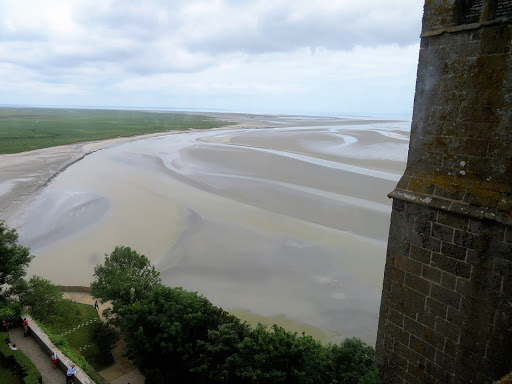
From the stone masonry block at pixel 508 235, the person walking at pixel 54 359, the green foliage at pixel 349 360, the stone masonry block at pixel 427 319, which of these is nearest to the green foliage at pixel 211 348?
the green foliage at pixel 349 360

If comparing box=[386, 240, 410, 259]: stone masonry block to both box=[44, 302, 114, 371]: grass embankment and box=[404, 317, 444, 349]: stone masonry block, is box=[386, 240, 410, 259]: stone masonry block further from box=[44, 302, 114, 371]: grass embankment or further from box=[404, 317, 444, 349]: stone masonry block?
box=[44, 302, 114, 371]: grass embankment

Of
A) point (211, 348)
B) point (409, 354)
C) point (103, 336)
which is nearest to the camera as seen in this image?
point (409, 354)

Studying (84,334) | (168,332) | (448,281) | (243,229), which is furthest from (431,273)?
(243,229)

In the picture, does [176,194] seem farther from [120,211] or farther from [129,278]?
[129,278]

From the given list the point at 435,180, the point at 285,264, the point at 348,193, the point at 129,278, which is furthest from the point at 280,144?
the point at 435,180

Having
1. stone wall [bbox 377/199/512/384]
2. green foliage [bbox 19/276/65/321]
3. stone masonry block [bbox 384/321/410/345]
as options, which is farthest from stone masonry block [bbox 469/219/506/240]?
green foliage [bbox 19/276/65/321]

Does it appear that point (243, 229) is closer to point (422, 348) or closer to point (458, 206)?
point (422, 348)

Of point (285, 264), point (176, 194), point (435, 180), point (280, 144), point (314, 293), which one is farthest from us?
point (280, 144)
